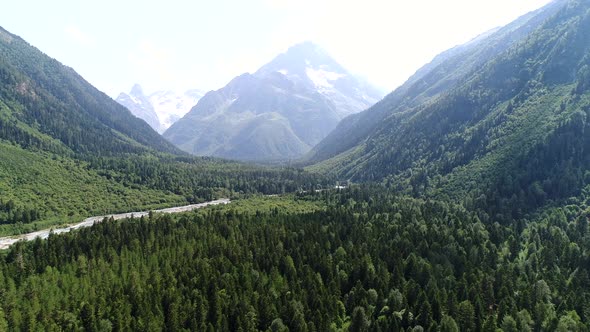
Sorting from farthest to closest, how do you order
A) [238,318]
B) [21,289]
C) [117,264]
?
[117,264]
[21,289]
[238,318]

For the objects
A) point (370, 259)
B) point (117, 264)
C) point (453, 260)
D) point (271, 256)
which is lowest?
point (453, 260)

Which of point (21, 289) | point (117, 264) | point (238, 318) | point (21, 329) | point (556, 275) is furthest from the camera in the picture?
point (556, 275)

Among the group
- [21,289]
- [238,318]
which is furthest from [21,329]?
[238,318]

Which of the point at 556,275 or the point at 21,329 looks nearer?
the point at 21,329

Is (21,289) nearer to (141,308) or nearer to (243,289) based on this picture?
(141,308)

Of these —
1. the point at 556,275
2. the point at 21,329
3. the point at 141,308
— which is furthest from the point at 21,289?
the point at 556,275

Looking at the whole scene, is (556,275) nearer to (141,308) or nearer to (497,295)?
(497,295)

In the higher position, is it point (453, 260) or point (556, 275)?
point (453, 260)
